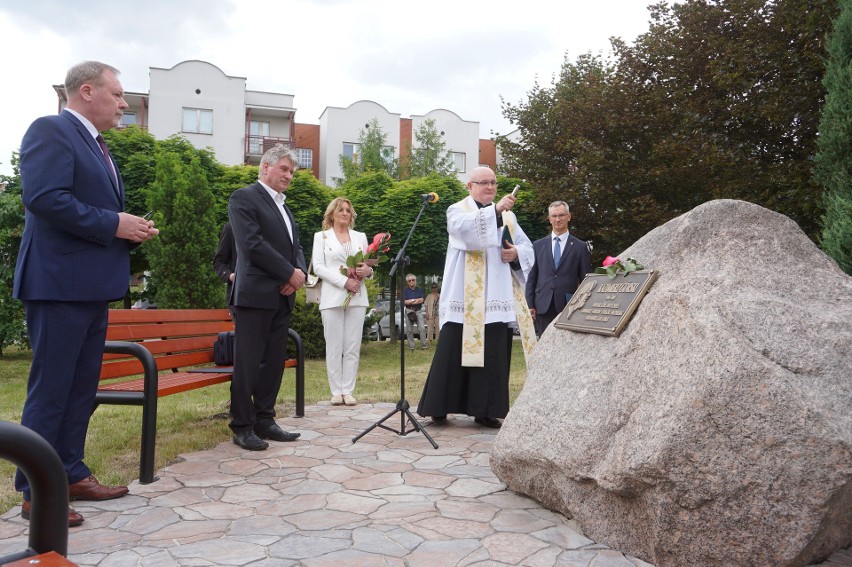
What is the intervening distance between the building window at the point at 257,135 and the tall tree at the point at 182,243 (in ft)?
70.1

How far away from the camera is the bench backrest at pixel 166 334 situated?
4.49 m

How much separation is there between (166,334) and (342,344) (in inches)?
86.3

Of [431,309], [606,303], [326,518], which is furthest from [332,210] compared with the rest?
[431,309]

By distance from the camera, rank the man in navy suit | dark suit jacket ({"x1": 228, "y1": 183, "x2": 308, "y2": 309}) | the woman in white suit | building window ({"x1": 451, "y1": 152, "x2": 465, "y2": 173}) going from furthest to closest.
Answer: building window ({"x1": 451, "y1": 152, "x2": 465, "y2": 173}), the woman in white suit, dark suit jacket ({"x1": 228, "y1": 183, "x2": 308, "y2": 309}), the man in navy suit

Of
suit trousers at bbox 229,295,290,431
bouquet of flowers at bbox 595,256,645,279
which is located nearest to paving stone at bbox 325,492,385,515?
suit trousers at bbox 229,295,290,431

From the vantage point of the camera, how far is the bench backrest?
449 centimetres

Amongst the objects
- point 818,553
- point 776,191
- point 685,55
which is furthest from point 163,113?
point 818,553

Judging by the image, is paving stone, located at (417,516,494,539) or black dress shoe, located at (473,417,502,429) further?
black dress shoe, located at (473,417,502,429)

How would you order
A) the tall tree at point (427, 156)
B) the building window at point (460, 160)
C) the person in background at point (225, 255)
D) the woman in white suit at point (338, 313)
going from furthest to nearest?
the building window at point (460, 160), the tall tree at point (427, 156), the woman in white suit at point (338, 313), the person in background at point (225, 255)

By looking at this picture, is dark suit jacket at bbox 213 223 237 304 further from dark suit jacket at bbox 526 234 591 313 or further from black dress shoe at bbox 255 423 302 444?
dark suit jacket at bbox 526 234 591 313

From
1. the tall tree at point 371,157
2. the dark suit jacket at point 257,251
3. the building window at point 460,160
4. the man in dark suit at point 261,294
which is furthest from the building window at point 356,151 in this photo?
the dark suit jacket at point 257,251

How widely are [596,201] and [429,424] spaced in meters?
9.65

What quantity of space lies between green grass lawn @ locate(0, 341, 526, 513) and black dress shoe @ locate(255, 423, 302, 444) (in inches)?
12.6

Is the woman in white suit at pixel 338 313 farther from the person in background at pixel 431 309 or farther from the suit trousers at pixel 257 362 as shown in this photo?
the person in background at pixel 431 309
